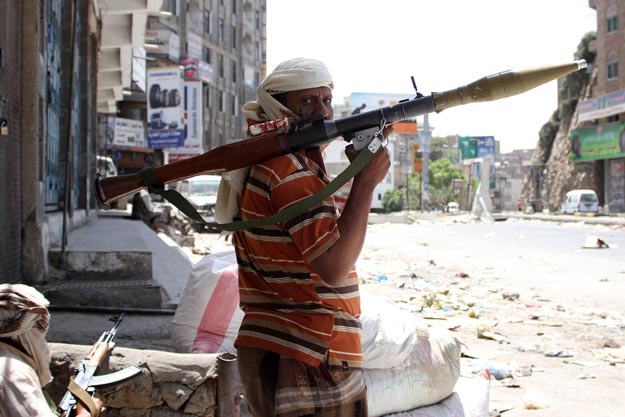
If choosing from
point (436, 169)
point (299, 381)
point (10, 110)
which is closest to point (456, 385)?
point (299, 381)

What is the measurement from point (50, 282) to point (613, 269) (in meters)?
9.38

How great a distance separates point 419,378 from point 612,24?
4548 cm

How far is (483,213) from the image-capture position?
34750mm

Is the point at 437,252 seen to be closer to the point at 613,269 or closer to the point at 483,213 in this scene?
the point at 613,269

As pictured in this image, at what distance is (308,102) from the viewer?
1.69 m

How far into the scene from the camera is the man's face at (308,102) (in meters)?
1.67

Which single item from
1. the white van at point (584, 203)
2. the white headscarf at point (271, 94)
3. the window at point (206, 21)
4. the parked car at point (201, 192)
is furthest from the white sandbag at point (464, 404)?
the window at point (206, 21)

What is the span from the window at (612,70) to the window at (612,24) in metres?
2.25

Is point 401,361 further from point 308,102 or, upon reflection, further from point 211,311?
point 308,102

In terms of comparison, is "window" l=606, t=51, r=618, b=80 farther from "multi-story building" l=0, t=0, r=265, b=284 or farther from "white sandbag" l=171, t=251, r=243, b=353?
"white sandbag" l=171, t=251, r=243, b=353

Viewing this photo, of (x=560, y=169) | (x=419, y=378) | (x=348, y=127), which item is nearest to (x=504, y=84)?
(x=348, y=127)

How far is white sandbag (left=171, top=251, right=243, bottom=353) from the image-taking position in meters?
3.17

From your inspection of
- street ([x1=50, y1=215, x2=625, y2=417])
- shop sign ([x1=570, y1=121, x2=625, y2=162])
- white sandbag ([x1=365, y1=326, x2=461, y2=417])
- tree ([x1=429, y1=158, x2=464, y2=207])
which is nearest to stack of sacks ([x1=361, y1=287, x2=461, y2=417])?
white sandbag ([x1=365, y1=326, x2=461, y2=417])

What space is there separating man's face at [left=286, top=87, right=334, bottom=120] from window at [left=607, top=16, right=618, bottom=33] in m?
46.2
